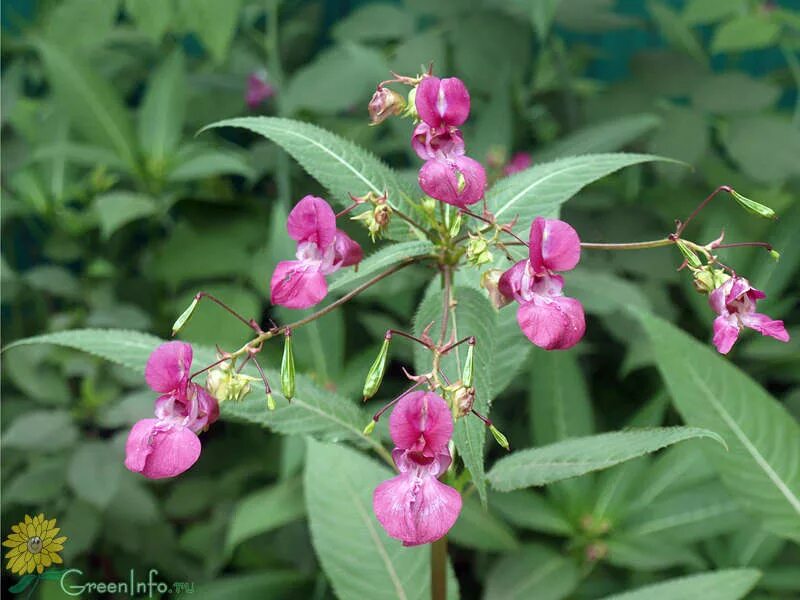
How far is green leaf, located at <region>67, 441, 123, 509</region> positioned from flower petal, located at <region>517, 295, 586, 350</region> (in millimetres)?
960

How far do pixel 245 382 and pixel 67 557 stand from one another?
35.1 inches

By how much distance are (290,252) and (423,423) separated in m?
0.90

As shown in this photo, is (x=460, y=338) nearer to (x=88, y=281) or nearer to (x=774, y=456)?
(x=774, y=456)

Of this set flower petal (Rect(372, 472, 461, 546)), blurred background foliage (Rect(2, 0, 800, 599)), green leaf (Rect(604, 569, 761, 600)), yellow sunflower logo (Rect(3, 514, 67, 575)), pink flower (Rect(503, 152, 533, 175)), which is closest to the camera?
flower petal (Rect(372, 472, 461, 546))

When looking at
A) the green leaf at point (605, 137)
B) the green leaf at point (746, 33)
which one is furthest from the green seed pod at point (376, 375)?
the green leaf at point (746, 33)

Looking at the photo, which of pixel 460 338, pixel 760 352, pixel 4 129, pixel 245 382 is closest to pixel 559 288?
pixel 460 338

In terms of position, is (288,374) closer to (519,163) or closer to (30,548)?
(30,548)

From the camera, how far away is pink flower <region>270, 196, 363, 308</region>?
0.80 meters

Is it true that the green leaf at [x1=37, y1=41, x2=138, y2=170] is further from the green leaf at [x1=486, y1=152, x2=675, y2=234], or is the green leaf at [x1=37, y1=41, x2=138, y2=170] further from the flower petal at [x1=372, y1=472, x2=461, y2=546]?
the flower petal at [x1=372, y1=472, x2=461, y2=546]

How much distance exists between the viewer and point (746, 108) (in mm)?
1896

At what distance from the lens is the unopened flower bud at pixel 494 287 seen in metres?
0.81

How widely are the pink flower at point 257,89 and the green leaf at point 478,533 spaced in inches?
45.4

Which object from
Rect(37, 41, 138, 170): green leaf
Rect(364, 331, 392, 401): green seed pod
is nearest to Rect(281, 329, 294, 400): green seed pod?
Rect(364, 331, 392, 401): green seed pod

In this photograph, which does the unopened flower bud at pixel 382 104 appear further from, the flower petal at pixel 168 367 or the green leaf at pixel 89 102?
the green leaf at pixel 89 102
